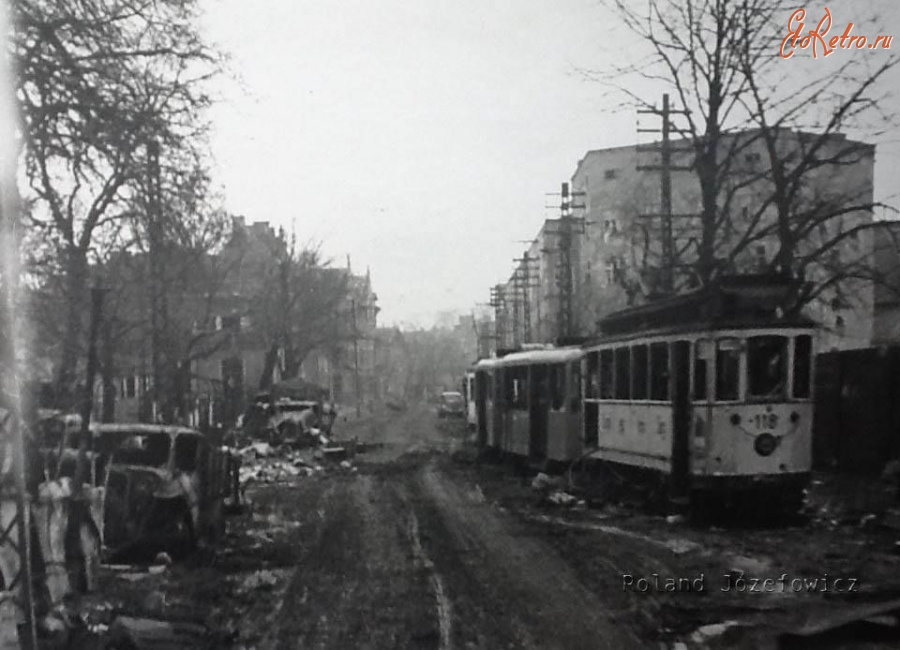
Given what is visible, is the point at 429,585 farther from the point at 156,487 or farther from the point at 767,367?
the point at 767,367

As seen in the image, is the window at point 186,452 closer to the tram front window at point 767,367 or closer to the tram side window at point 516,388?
the tram front window at point 767,367

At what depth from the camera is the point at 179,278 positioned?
91.9ft

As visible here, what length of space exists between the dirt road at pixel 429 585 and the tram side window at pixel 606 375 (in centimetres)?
313

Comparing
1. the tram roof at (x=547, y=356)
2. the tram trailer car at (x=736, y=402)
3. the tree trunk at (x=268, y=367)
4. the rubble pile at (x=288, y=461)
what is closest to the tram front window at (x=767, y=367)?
the tram trailer car at (x=736, y=402)

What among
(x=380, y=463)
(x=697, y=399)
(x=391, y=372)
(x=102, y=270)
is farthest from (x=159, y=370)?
(x=391, y=372)

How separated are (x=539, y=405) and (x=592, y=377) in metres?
4.09

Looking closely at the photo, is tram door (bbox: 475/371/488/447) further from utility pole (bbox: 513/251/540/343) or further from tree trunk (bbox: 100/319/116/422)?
utility pole (bbox: 513/251/540/343)

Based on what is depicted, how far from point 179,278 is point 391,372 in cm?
12288

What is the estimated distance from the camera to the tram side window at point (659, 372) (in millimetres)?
16594

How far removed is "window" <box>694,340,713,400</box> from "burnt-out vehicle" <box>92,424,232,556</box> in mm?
7154

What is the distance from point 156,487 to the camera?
12758mm

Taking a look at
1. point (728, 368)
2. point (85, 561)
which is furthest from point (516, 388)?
point (85, 561)

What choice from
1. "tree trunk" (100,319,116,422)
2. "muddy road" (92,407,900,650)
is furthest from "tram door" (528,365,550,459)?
"tree trunk" (100,319,116,422)

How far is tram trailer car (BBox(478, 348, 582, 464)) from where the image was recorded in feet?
73.2
